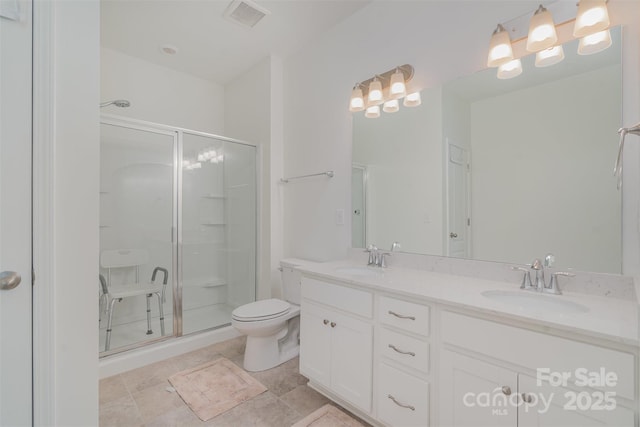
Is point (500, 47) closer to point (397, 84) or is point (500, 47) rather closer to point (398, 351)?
point (397, 84)

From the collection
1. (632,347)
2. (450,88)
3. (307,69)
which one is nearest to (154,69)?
(307,69)

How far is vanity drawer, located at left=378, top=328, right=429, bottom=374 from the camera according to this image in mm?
1282

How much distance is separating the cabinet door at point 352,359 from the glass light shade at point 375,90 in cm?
146

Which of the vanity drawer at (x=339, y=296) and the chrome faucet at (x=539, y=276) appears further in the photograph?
the vanity drawer at (x=339, y=296)

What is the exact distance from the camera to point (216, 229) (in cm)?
305

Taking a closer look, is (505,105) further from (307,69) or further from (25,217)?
(25,217)

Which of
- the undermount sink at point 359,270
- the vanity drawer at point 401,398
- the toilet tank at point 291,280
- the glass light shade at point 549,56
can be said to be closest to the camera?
the vanity drawer at point 401,398

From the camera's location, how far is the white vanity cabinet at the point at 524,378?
0.87 metres

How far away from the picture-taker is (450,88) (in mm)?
1771

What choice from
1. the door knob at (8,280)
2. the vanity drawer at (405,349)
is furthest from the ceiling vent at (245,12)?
the vanity drawer at (405,349)

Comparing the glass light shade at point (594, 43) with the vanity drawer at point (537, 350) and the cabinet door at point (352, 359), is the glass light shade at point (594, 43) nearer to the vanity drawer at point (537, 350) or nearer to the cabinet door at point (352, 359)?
the vanity drawer at point (537, 350)

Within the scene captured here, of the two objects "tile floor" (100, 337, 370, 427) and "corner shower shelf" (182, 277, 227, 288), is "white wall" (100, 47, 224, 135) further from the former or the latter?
"tile floor" (100, 337, 370, 427)

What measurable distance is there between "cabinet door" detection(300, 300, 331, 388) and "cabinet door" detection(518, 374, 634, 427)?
3.16 feet

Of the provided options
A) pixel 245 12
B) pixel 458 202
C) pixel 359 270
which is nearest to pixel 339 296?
pixel 359 270
